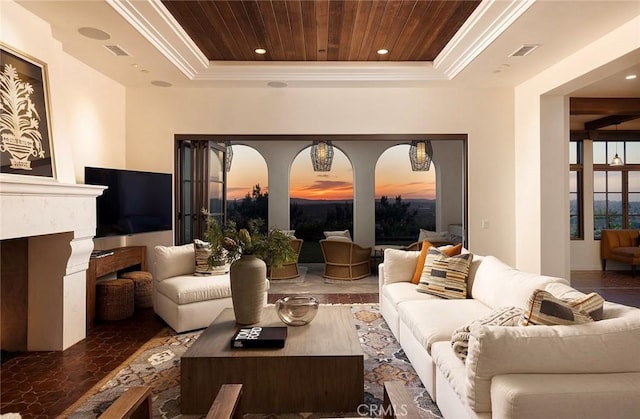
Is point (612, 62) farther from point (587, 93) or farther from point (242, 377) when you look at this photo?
point (242, 377)

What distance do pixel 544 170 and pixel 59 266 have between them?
5.56 metres

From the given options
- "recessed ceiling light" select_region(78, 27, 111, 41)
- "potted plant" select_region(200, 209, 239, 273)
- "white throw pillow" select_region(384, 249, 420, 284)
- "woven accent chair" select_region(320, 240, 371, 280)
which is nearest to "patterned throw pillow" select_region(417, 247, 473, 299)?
"white throw pillow" select_region(384, 249, 420, 284)

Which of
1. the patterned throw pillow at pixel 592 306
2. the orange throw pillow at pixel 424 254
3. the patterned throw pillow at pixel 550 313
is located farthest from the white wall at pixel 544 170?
the patterned throw pillow at pixel 550 313

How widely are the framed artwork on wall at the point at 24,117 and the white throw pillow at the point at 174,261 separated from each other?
1357mm

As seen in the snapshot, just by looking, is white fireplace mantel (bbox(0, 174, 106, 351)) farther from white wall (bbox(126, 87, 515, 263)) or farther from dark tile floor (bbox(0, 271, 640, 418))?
white wall (bbox(126, 87, 515, 263))

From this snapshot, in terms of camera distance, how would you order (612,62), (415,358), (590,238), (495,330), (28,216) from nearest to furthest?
(495,330) < (415,358) < (28,216) < (612,62) < (590,238)

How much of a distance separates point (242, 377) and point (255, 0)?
10.0 ft

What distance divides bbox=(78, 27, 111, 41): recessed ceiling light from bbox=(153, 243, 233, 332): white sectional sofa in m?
2.23

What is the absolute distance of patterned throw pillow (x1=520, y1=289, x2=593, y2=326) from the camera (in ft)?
5.98

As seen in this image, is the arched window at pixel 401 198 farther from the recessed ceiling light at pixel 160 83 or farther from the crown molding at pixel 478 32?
the recessed ceiling light at pixel 160 83

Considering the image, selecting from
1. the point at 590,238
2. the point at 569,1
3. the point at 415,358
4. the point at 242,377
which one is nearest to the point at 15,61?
the point at 242,377

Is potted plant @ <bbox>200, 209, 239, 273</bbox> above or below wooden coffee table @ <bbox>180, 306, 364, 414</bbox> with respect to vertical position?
above

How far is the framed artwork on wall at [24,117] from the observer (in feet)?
10.1

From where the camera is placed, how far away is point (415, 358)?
9.55 feet
